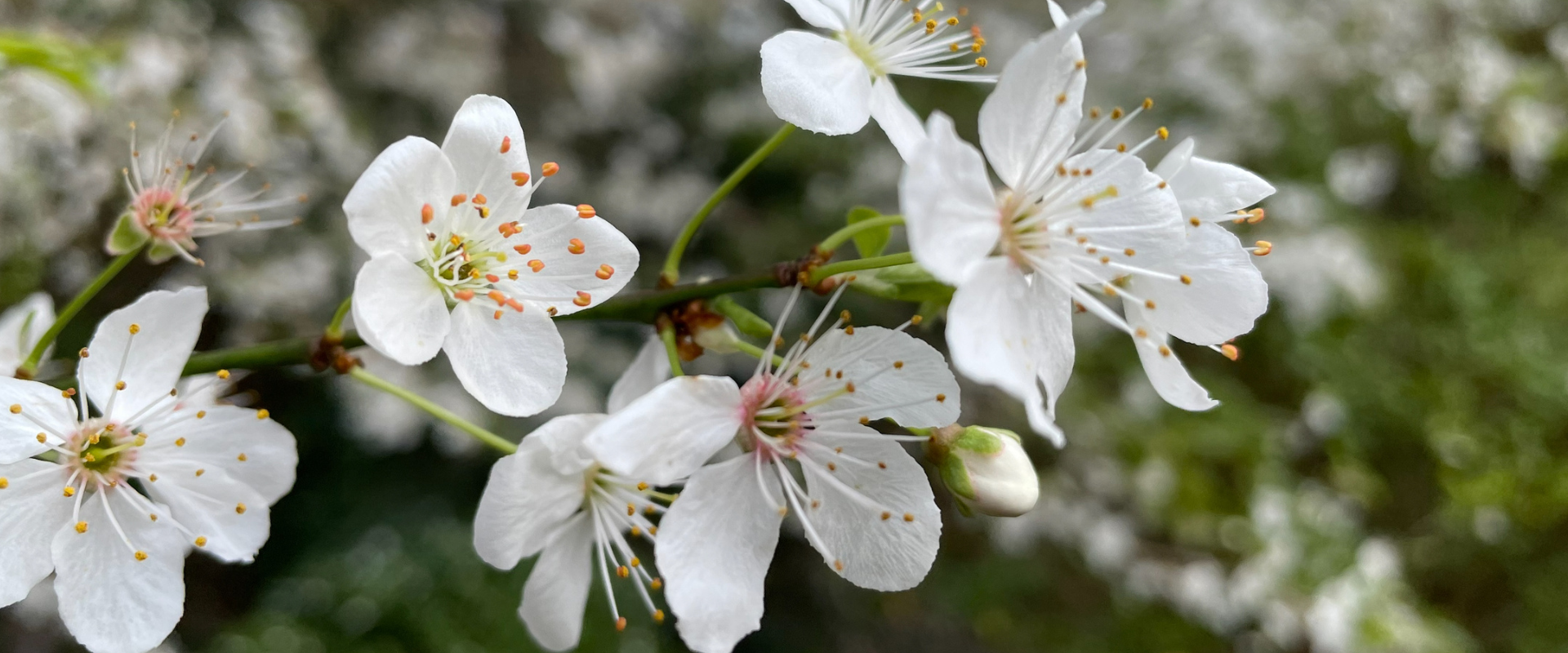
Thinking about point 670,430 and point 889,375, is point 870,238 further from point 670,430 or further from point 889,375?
point 670,430

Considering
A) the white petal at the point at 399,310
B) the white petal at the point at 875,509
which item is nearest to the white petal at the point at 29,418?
the white petal at the point at 399,310

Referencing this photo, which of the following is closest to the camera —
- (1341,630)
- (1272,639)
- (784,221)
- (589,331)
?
(1341,630)

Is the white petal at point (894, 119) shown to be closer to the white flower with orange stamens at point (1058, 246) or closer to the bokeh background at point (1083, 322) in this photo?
the white flower with orange stamens at point (1058, 246)

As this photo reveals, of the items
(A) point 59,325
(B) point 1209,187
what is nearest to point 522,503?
(A) point 59,325

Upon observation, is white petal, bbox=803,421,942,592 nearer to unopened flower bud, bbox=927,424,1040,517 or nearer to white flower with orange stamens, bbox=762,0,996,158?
unopened flower bud, bbox=927,424,1040,517

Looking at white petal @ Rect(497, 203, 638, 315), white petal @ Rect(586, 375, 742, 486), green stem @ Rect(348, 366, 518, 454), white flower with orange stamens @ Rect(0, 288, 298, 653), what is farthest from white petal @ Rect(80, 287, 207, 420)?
white petal @ Rect(586, 375, 742, 486)

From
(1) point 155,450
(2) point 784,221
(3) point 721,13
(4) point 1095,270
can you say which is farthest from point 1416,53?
(1) point 155,450

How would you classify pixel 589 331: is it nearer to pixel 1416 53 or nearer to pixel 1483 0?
pixel 1416 53
